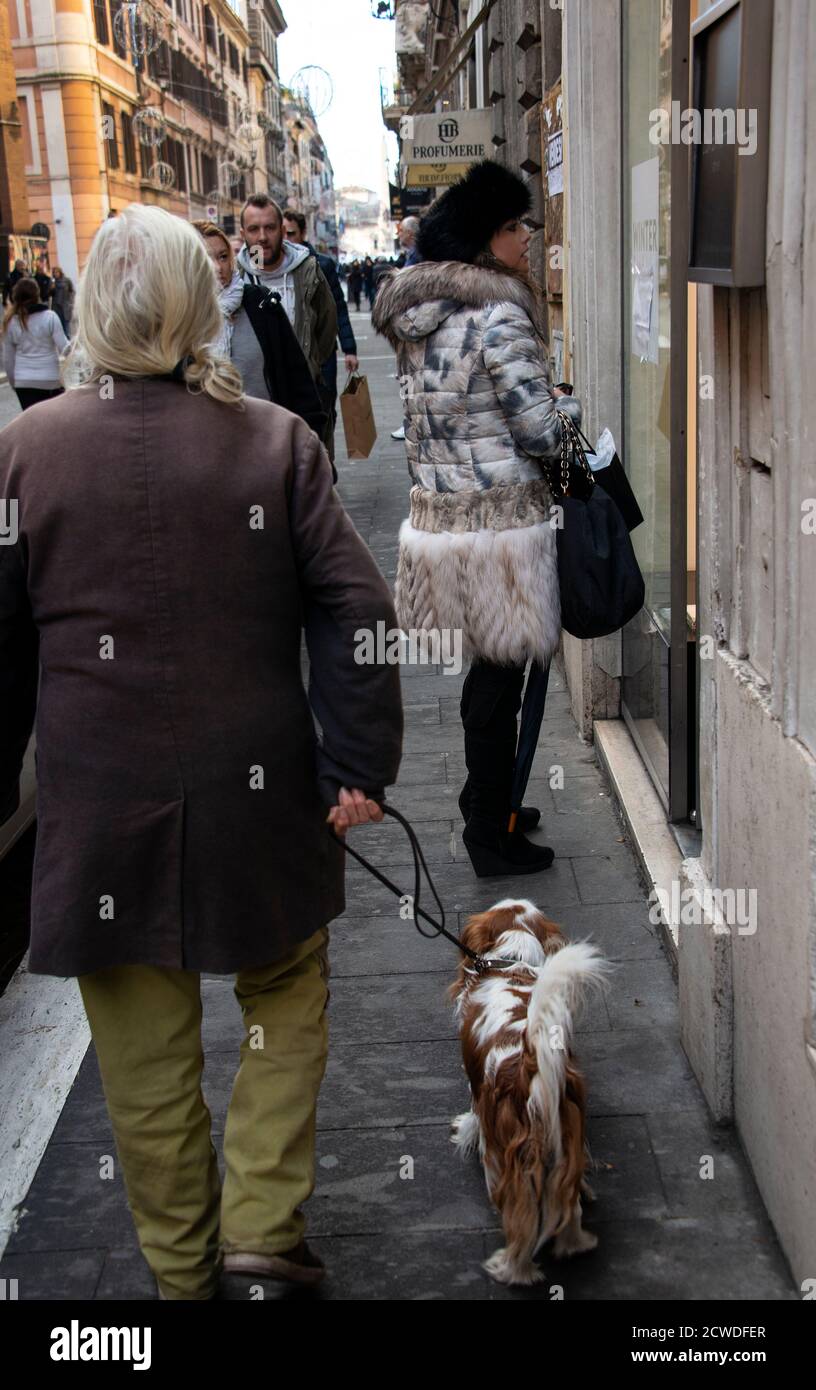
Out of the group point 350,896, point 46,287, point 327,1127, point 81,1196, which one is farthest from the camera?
point 46,287

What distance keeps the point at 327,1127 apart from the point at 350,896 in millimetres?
1459

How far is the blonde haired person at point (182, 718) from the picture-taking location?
2572 mm

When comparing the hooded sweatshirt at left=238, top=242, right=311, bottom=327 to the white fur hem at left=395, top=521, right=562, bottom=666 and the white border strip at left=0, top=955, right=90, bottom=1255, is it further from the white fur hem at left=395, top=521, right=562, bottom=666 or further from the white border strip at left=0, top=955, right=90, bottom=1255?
the white border strip at left=0, top=955, right=90, bottom=1255

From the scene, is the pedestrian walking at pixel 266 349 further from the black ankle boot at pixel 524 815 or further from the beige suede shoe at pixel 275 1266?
the beige suede shoe at pixel 275 1266

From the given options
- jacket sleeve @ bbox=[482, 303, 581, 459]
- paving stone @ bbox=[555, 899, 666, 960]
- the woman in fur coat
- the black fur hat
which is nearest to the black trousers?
the woman in fur coat

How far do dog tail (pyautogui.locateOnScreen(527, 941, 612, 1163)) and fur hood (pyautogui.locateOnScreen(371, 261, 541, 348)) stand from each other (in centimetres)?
229

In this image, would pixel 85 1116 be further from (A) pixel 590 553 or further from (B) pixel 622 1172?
(A) pixel 590 553

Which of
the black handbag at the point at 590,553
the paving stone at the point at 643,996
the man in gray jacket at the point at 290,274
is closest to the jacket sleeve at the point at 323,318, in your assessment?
the man in gray jacket at the point at 290,274

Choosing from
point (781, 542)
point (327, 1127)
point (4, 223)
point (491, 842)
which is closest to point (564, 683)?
point (491, 842)

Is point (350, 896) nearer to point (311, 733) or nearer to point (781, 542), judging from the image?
point (311, 733)

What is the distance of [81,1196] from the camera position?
336 cm

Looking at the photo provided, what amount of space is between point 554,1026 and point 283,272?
6698 mm

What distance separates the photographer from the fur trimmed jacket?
14.5ft

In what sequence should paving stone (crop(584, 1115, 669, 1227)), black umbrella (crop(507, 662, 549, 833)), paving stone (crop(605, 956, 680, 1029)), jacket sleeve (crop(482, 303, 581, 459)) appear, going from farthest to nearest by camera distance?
black umbrella (crop(507, 662, 549, 833))
jacket sleeve (crop(482, 303, 581, 459))
paving stone (crop(605, 956, 680, 1029))
paving stone (crop(584, 1115, 669, 1227))
